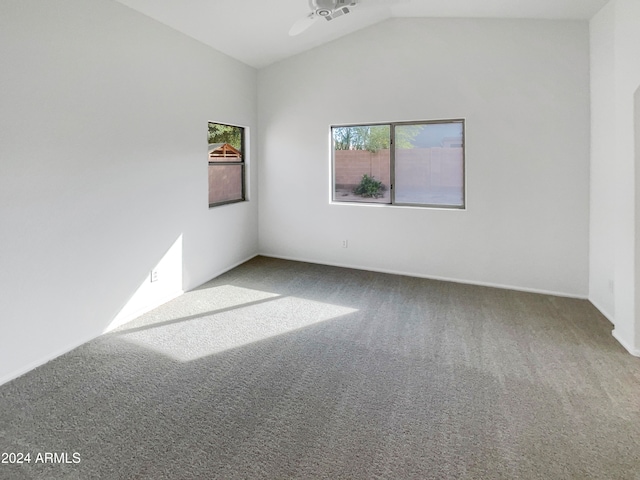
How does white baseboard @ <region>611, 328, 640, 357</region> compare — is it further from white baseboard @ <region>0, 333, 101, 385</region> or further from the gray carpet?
white baseboard @ <region>0, 333, 101, 385</region>


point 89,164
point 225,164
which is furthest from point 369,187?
point 89,164

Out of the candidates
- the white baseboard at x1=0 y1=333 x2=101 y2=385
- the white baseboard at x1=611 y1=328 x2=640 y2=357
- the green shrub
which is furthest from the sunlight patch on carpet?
the white baseboard at x1=611 y1=328 x2=640 y2=357

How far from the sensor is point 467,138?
452 cm

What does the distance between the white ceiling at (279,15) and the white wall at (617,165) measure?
2.04ft

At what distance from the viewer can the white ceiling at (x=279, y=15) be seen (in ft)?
11.8

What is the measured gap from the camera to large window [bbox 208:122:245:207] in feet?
16.4

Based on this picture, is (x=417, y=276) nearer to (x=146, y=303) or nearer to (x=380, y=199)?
(x=380, y=199)

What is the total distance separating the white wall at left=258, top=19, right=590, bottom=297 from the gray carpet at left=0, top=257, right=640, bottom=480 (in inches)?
40.8

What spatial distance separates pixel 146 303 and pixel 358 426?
2665 mm

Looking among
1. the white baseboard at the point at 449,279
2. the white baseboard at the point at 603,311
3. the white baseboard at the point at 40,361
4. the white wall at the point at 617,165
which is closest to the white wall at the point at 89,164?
the white baseboard at the point at 40,361

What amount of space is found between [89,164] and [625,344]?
14.8ft

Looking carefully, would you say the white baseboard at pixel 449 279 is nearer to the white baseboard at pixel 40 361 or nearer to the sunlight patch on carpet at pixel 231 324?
the sunlight patch on carpet at pixel 231 324

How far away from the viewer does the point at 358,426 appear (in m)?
2.08

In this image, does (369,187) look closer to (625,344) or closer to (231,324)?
(231,324)
